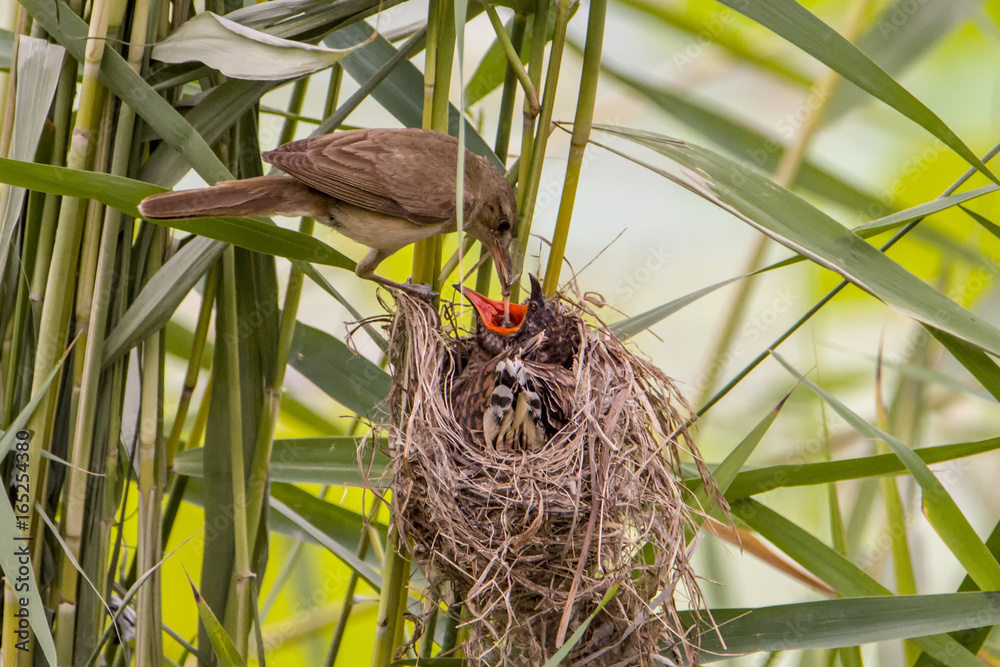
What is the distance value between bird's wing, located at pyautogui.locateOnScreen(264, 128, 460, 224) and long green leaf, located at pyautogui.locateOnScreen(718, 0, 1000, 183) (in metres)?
0.50

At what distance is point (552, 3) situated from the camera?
1.25 m

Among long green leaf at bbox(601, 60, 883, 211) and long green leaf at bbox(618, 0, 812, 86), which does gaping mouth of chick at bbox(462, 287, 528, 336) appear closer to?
long green leaf at bbox(601, 60, 883, 211)

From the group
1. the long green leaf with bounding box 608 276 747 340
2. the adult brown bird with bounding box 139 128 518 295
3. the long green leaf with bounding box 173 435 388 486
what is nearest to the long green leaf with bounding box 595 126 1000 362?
the long green leaf with bounding box 608 276 747 340

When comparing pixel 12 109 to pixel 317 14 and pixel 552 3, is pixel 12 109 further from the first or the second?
pixel 552 3

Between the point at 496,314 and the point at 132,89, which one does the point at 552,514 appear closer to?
the point at 496,314

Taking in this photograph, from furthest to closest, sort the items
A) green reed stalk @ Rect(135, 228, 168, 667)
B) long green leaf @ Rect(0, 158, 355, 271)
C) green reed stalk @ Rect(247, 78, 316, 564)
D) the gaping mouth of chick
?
the gaping mouth of chick < green reed stalk @ Rect(247, 78, 316, 564) < green reed stalk @ Rect(135, 228, 168, 667) < long green leaf @ Rect(0, 158, 355, 271)

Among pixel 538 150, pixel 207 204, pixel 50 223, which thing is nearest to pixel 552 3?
pixel 538 150

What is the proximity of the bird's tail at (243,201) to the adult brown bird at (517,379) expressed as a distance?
367 millimetres

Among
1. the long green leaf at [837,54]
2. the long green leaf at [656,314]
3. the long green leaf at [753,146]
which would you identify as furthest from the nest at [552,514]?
the long green leaf at [753,146]

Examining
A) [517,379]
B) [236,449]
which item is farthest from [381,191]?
[236,449]

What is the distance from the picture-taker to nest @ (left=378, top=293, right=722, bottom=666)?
1.18 meters

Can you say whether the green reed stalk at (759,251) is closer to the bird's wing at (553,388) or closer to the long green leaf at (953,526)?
the bird's wing at (553,388)

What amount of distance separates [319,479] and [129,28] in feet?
2.58

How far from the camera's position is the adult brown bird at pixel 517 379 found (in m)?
1.55
